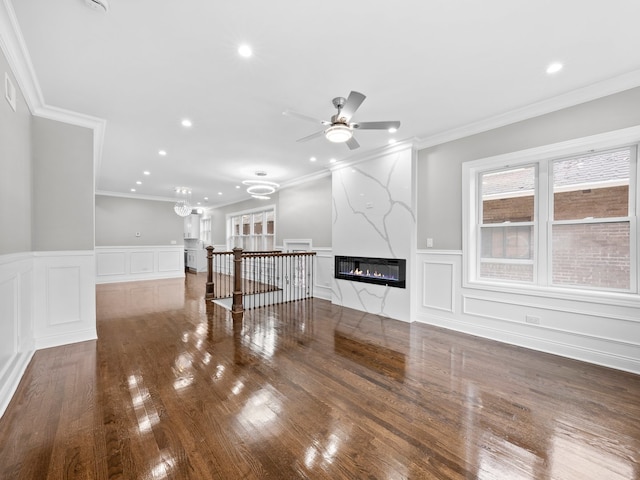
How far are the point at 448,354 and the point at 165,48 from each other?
4067 mm

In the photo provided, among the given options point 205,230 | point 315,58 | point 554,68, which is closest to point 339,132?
point 315,58

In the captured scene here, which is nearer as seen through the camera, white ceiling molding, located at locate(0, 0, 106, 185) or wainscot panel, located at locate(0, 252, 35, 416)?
white ceiling molding, located at locate(0, 0, 106, 185)

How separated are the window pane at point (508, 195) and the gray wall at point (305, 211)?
316 cm

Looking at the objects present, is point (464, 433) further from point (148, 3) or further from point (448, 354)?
point (148, 3)

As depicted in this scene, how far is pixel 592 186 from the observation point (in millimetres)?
2992

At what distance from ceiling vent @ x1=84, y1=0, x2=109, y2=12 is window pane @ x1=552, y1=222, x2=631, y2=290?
15.3ft

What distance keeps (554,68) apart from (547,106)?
724mm

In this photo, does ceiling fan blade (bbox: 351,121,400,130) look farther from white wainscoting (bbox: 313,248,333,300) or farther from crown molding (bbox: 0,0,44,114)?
white wainscoting (bbox: 313,248,333,300)

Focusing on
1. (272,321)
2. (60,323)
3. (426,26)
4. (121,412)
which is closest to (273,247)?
(272,321)

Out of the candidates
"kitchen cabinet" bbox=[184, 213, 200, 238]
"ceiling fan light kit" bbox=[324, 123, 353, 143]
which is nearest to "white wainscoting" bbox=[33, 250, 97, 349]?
"ceiling fan light kit" bbox=[324, 123, 353, 143]

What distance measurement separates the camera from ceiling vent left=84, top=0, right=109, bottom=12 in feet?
5.80

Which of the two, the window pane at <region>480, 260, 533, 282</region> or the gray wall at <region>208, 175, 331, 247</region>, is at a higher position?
the gray wall at <region>208, 175, 331, 247</region>

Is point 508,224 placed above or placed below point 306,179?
below

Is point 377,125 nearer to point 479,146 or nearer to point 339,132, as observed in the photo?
point 339,132
